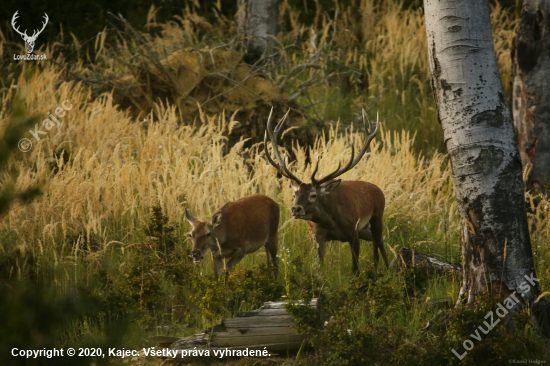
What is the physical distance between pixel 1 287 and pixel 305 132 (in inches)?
366

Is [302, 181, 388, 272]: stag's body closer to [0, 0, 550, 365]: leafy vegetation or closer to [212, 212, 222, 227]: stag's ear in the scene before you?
[0, 0, 550, 365]: leafy vegetation

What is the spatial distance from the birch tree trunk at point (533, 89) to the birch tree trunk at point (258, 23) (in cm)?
611

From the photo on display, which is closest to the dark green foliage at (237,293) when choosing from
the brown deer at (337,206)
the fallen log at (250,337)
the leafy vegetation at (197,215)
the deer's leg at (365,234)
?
the leafy vegetation at (197,215)

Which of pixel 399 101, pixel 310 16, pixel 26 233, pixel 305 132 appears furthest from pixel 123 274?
pixel 310 16

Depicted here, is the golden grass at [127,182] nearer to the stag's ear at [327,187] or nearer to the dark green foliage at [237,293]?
the stag's ear at [327,187]

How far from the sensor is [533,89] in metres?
7.96

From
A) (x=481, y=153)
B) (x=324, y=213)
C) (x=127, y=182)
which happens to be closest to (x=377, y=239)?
(x=324, y=213)

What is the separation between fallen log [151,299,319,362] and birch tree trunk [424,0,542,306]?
1485 mm

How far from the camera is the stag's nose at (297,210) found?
5.83 metres

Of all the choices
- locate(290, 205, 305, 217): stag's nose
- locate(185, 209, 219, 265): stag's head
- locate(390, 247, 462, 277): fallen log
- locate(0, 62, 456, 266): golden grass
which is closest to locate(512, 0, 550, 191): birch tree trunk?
locate(0, 62, 456, 266): golden grass

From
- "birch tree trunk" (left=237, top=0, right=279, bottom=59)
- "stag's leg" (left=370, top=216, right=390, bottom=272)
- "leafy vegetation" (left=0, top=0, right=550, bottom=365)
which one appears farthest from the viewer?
"birch tree trunk" (left=237, top=0, right=279, bottom=59)

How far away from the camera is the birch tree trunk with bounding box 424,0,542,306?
4578mm

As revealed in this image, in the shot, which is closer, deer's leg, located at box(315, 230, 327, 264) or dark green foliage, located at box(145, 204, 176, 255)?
deer's leg, located at box(315, 230, 327, 264)

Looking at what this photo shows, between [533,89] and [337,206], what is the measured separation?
12.4 ft
